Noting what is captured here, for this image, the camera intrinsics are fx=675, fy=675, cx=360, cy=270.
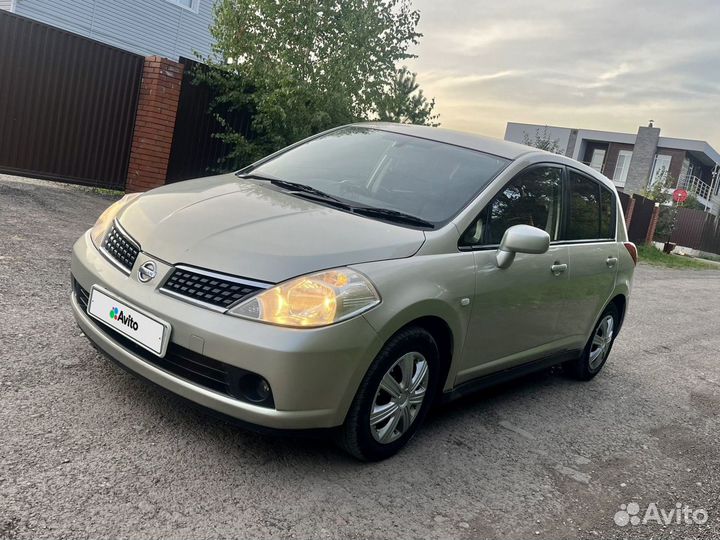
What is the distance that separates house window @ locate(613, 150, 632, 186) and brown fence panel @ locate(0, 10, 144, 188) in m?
46.0

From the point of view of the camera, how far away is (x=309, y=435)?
294 centimetres

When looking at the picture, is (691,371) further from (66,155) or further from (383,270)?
(66,155)

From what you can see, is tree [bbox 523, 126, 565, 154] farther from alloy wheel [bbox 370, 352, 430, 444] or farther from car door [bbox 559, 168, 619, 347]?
alloy wheel [bbox 370, 352, 430, 444]

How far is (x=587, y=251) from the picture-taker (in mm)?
4824

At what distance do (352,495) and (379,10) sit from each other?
10224 mm

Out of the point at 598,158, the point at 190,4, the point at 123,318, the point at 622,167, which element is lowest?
the point at 123,318

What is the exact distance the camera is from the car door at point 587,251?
4.66 meters

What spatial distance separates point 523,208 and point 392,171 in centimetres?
83

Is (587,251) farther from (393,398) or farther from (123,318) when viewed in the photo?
(123,318)

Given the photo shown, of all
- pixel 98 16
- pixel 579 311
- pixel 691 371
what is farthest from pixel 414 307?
pixel 98 16

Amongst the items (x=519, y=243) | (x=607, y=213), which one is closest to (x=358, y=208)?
(x=519, y=243)

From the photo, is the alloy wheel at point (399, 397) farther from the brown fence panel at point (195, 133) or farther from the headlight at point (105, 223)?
the brown fence panel at point (195, 133)

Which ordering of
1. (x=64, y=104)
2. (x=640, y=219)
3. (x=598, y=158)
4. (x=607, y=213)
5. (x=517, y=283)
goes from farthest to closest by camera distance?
(x=598, y=158)
(x=640, y=219)
(x=64, y=104)
(x=607, y=213)
(x=517, y=283)

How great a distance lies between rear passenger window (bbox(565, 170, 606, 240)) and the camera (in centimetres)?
471
